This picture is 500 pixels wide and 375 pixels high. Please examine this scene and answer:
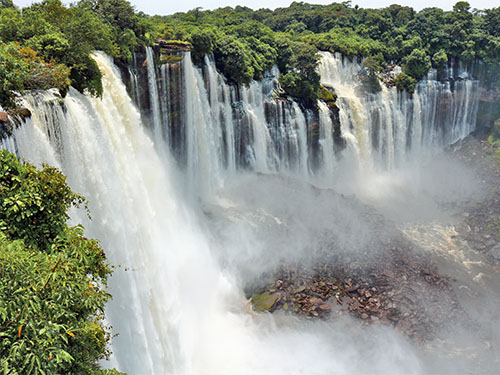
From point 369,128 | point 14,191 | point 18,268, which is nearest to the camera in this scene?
point 18,268

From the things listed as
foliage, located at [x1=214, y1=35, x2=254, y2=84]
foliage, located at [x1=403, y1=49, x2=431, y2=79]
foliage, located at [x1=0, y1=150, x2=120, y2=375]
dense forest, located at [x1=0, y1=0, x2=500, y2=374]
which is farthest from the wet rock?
foliage, located at [x1=403, y1=49, x2=431, y2=79]

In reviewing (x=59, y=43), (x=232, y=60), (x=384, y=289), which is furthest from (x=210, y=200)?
(x=59, y=43)

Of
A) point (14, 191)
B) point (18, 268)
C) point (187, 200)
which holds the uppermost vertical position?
point (14, 191)

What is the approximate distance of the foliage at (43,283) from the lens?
541 centimetres

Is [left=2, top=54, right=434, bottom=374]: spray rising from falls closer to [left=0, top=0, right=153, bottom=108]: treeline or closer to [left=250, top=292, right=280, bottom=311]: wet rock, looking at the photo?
[left=250, top=292, right=280, bottom=311]: wet rock

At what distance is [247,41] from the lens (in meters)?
31.1

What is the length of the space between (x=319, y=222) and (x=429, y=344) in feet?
30.1

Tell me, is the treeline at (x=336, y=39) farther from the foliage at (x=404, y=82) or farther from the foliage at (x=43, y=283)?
the foliage at (x=43, y=283)

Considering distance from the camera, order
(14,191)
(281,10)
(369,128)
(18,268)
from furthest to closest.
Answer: (281,10)
(369,128)
(14,191)
(18,268)

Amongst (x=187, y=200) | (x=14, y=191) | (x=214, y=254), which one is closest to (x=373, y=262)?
(x=214, y=254)

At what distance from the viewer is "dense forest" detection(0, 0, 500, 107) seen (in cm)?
1412

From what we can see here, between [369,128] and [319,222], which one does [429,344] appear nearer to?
[319,222]

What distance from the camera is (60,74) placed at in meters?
12.4

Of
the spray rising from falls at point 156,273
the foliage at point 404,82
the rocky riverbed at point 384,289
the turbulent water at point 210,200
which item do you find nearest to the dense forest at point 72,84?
the foliage at point 404,82
